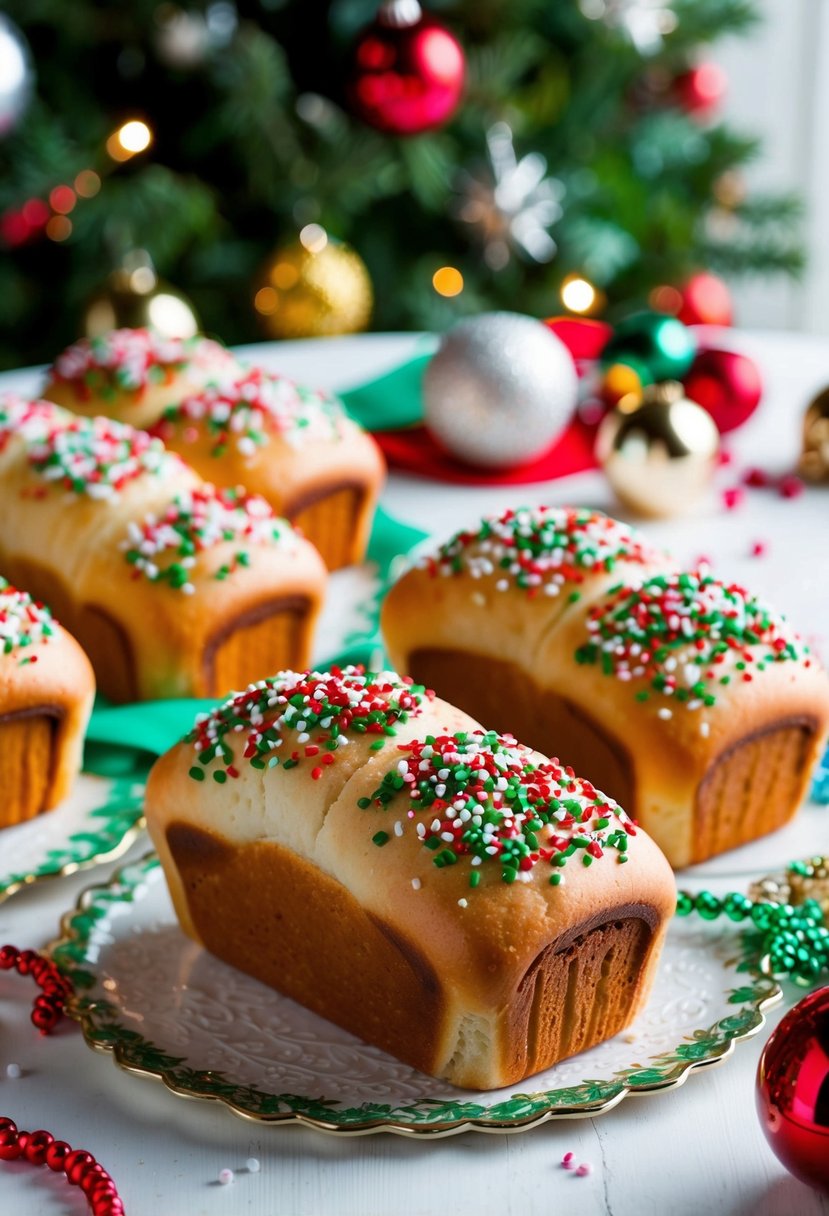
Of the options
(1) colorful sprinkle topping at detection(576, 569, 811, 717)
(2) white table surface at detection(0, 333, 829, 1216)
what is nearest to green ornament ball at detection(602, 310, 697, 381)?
(1) colorful sprinkle topping at detection(576, 569, 811, 717)

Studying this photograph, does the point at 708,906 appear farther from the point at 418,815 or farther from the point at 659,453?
the point at 659,453

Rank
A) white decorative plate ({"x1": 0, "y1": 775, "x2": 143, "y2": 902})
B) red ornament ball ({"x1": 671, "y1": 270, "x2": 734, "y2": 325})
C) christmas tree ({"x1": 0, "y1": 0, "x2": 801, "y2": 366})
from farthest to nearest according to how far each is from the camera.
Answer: red ornament ball ({"x1": 671, "y1": 270, "x2": 734, "y2": 325}) < christmas tree ({"x1": 0, "y1": 0, "x2": 801, "y2": 366}) < white decorative plate ({"x1": 0, "y1": 775, "x2": 143, "y2": 902})

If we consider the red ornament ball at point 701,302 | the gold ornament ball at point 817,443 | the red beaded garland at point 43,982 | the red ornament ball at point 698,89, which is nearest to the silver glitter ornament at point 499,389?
the gold ornament ball at point 817,443

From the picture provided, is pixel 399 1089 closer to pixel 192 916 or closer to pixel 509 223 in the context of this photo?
pixel 192 916

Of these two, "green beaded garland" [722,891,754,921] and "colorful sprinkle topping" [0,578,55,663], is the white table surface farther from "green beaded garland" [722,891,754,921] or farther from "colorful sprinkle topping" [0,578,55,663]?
"colorful sprinkle topping" [0,578,55,663]

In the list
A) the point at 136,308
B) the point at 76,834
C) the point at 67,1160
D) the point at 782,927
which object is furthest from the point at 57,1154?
the point at 136,308

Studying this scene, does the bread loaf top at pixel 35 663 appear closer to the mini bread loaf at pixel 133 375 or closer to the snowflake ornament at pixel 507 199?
the mini bread loaf at pixel 133 375

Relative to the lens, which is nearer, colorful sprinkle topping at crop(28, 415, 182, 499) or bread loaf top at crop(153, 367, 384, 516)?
colorful sprinkle topping at crop(28, 415, 182, 499)
